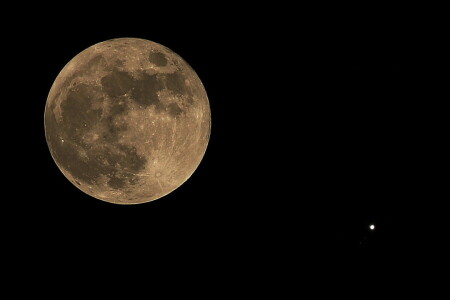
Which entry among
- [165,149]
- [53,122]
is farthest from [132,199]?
[53,122]

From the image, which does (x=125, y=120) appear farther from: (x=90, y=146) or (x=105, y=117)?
(x=90, y=146)

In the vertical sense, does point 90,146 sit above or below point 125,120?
below

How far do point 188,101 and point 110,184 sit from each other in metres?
1.51

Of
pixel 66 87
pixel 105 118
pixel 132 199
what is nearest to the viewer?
pixel 105 118

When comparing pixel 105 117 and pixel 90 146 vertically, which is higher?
pixel 105 117

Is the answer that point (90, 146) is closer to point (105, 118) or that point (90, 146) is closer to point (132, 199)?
point (105, 118)

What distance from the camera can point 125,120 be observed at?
4.96 m

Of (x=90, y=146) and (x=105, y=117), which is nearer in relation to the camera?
(x=105, y=117)

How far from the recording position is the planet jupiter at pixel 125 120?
4996mm

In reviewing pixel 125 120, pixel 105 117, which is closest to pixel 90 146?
pixel 105 117

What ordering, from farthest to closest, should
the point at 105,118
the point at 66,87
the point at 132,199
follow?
the point at 132,199 → the point at 66,87 → the point at 105,118

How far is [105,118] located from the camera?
4.94m

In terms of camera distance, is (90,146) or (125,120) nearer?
(125,120)

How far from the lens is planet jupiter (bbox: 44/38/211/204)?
16.4 ft
